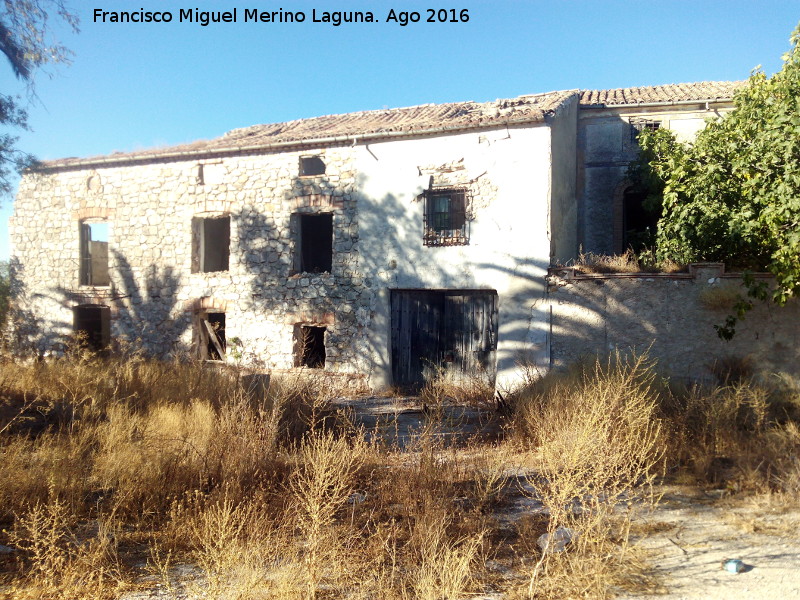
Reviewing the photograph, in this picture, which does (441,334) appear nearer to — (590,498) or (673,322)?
(673,322)

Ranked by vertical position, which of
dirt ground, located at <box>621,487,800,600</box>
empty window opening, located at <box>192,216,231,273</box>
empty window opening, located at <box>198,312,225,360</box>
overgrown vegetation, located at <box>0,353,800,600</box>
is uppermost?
empty window opening, located at <box>192,216,231,273</box>

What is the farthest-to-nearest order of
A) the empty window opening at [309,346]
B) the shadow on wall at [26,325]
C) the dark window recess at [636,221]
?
the shadow on wall at [26,325]
the dark window recess at [636,221]
the empty window opening at [309,346]

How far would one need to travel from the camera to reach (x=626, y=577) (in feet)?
12.2

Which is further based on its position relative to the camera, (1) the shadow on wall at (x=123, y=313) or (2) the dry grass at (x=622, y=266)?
(1) the shadow on wall at (x=123, y=313)

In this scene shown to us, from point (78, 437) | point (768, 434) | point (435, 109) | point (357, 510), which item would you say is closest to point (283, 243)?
point (435, 109)

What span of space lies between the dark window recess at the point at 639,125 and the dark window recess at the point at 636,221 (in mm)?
1286

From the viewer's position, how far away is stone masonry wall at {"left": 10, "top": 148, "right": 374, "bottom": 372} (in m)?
11.6

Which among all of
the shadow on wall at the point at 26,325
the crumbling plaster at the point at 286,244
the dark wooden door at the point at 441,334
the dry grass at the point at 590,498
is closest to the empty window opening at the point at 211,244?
the crumbling plaster at the point at 286,244

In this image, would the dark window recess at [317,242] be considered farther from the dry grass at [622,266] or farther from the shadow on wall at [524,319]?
the dry grass at [622,266]

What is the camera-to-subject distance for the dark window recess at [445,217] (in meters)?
10.7

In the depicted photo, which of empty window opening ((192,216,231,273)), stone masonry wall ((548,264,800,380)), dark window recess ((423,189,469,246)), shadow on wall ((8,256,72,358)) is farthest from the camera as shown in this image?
shadow on wall ((8,256,72,358))

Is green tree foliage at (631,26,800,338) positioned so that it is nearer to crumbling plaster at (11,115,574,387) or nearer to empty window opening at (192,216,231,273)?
crumbling plaster at (11,115,574,387)

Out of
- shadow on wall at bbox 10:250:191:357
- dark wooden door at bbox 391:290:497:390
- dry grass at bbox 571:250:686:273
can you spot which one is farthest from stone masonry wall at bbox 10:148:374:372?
dry grass at bbox 571:250:686:273

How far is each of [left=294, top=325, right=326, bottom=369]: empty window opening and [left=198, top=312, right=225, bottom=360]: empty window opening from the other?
1.93m
